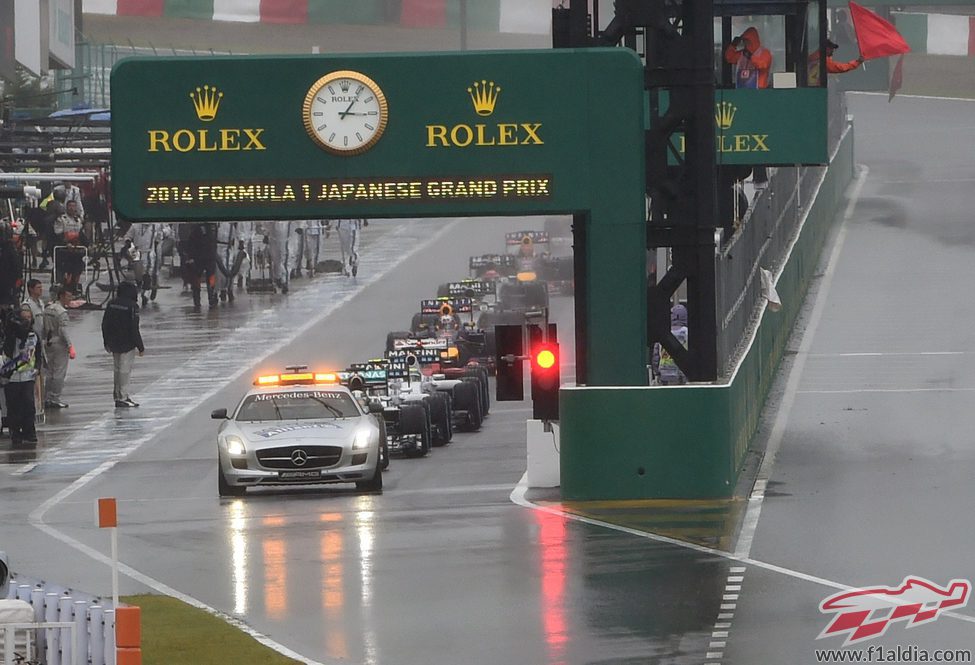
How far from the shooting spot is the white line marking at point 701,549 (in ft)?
52.7

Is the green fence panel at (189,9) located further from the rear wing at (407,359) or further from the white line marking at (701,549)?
the white line marking at (701,549)

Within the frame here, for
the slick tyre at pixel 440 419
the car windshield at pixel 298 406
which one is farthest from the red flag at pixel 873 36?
the car windshield at pixel 298 406

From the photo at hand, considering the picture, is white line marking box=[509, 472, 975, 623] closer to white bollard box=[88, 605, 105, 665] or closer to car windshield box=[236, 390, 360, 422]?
car windshield box=[236, 390, 360, 422]

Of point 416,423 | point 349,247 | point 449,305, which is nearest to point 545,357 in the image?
point 416,423

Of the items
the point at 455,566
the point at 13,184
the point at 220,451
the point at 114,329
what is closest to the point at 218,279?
the point at 13,184

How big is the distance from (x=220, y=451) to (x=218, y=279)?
73.2 feet

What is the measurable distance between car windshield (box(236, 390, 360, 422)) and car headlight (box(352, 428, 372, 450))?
2.60 ft

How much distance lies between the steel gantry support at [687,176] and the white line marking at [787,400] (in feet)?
5.31

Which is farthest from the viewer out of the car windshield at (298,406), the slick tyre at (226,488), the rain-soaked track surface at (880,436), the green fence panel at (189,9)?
the green fence panel at (189,9)

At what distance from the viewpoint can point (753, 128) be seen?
28.3 m

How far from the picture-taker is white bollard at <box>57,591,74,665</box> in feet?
42.0

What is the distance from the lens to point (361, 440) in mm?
23297

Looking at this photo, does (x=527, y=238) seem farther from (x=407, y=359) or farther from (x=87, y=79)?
(x=407, y=359)

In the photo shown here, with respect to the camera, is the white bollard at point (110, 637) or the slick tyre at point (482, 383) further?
the slick tyre at point (482, 383)
